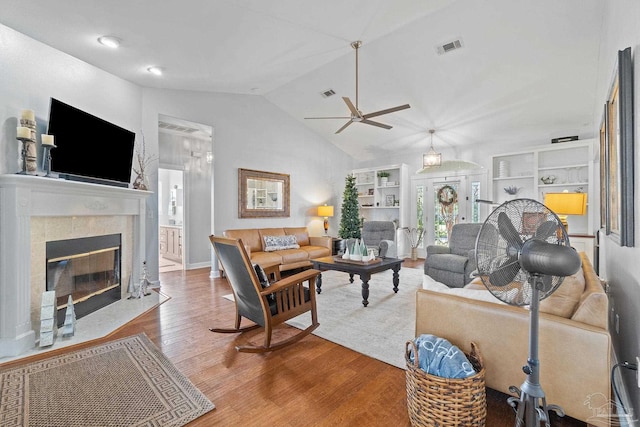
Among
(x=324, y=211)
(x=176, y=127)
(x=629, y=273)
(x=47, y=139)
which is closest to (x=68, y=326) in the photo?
(x=47, y=139)

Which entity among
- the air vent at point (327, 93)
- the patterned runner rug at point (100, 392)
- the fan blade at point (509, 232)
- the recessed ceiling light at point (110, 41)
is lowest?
the patterned runner rug at point (100, 392)

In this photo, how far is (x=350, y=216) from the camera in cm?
700

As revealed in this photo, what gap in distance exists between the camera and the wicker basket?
1406 millimetres

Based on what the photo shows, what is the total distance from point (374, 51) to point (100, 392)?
4.61 m

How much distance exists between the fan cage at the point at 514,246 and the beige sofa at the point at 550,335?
0.29 metres

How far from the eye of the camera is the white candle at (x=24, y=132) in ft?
8.08

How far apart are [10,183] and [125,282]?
6.32ft

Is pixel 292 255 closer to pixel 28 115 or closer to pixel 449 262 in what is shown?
pixel 449 262

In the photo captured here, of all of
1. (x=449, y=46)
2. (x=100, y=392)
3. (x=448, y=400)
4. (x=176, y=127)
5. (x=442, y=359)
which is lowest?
(x=100, y=392)

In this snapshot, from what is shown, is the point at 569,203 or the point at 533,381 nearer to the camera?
the point at 533,381

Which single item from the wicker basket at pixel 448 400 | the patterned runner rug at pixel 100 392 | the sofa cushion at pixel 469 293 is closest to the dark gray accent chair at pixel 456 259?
the sofa cushion at pixel 469 293

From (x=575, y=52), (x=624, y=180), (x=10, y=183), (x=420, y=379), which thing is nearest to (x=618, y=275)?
(x=624, y=180)

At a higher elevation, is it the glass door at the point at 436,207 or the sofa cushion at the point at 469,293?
the glass door at the point at 436,207

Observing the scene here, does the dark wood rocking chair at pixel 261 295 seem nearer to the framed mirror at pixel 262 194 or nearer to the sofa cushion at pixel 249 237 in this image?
the sofa cushion at pixel 249 237
